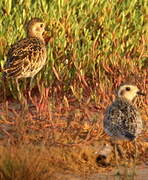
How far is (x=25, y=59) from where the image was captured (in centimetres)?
987

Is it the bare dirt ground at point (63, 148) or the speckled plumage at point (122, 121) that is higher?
the speckled plumage at point (122, 121)

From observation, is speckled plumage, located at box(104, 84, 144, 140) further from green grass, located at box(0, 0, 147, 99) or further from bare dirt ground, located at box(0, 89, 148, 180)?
green grass, located at box(0, 0, 147, 99)

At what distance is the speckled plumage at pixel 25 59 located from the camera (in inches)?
386

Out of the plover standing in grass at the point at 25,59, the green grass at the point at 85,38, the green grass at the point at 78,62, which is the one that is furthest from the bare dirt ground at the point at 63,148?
the green grass at the point at 85,38

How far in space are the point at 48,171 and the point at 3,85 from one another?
369cm

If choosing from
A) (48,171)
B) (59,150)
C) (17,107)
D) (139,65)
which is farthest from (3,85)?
(48,171)

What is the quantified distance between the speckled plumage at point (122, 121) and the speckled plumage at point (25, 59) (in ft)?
6.71

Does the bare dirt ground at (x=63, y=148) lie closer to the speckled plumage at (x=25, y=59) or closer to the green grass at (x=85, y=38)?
the speckled plumage at (x=25, y=59)

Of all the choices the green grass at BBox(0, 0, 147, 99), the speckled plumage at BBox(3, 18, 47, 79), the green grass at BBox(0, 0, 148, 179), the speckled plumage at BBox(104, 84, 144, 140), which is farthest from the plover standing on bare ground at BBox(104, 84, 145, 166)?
the green grass at BBox(0, 0, 147, 99)

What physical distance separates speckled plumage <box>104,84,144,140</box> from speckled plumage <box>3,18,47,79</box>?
2.05 m

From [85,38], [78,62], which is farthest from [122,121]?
[85,38]

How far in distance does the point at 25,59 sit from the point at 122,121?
268cm

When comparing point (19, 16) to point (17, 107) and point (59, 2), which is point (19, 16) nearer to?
point (59, 2)

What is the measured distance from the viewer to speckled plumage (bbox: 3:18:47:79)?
980 cm
